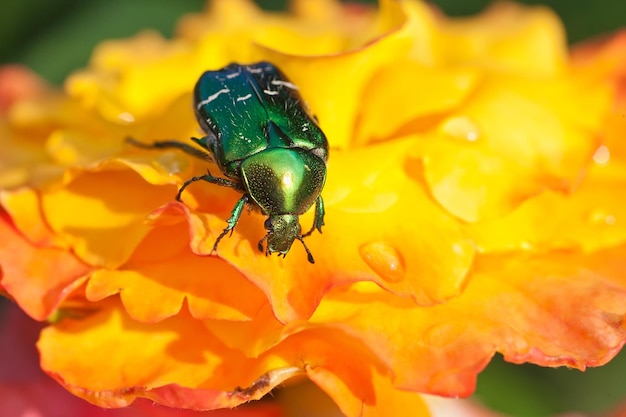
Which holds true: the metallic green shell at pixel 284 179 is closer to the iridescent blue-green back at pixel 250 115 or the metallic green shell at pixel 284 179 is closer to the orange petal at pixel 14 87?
the iridescent blue-green back at pixel 250 115

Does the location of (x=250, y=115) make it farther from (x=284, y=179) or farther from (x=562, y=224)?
(x=562, y=224)

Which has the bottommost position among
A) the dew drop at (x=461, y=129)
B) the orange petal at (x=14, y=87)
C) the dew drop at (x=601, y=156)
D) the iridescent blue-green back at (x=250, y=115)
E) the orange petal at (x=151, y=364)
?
the orange petal at (x=14, y=87)

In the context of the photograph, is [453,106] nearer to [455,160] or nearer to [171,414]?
[455,160]

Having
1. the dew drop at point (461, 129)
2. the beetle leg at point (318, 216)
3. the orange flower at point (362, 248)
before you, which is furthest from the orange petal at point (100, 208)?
the dew drop at point (461, 129)

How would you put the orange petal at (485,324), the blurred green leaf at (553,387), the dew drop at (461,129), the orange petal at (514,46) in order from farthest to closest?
the blurred green leaf at (553,387) < the orange petal at (514,46) < the dew drop at (461,129) < the orange petal at (485,324)

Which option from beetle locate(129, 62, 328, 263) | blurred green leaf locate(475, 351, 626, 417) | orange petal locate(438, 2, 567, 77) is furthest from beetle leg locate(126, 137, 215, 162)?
blurred green leaf locate(475, 351, 626, 417)

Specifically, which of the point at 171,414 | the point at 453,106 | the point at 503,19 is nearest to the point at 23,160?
the point at 171,414
